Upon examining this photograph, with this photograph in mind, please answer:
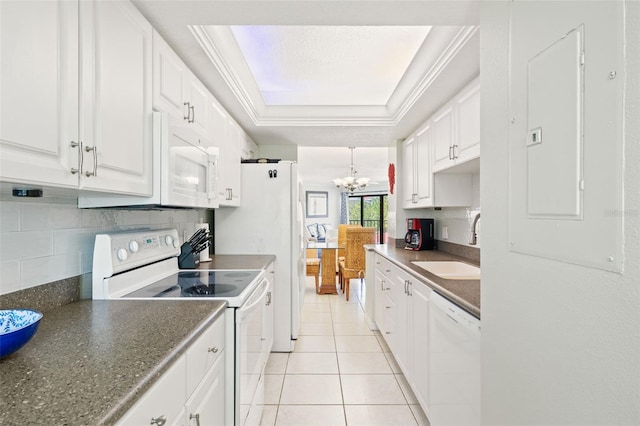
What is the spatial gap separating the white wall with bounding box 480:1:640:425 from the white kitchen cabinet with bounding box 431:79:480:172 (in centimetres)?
96

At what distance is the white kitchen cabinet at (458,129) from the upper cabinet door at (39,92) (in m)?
2.02

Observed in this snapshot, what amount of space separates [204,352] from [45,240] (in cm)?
77

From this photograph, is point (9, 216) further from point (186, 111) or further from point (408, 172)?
point (408, 172)

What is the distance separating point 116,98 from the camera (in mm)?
1212

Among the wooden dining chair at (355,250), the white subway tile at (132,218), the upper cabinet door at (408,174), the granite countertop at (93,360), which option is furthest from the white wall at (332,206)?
the granite countertop at (93,360)

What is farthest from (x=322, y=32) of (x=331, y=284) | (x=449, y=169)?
(x=331, y=284)

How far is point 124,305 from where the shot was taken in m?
1.35

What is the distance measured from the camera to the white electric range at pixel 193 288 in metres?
1.45

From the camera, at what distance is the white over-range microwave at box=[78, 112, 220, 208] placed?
4.71ft

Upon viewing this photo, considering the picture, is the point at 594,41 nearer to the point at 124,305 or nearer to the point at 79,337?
the point at 79,337

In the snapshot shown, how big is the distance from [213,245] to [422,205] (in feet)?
6.67

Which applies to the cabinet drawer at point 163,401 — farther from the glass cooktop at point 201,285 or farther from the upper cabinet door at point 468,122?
the upper cabinet door at point 468,122

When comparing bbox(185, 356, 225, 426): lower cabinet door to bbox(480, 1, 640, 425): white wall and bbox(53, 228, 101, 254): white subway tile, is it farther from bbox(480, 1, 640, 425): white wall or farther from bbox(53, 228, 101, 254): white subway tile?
bbox(480, 1, 640, 425): white wall

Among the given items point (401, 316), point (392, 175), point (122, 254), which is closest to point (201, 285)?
point (122, 254)
